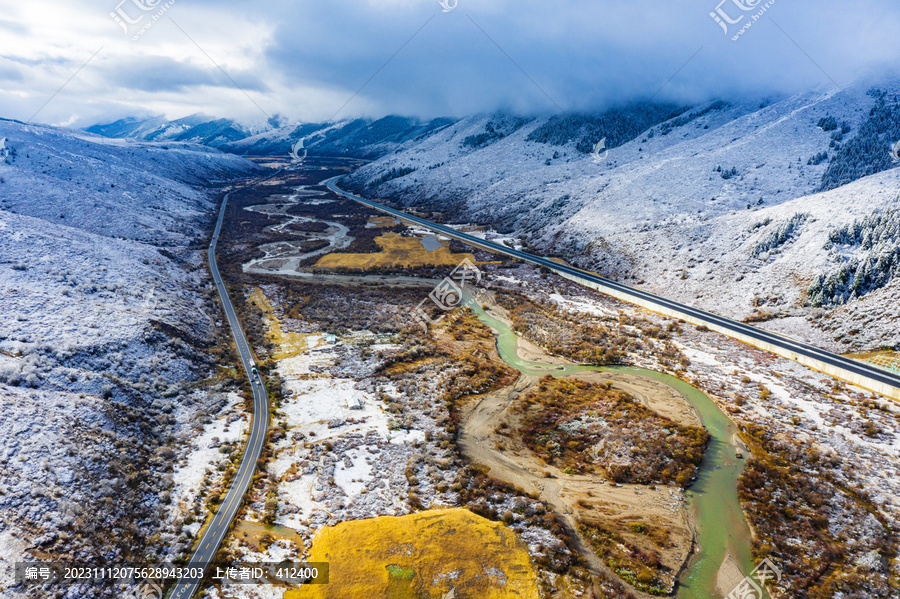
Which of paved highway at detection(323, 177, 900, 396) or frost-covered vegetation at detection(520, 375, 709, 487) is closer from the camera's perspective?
frost-covered vegetation at detection(520, 375, 709, 487)

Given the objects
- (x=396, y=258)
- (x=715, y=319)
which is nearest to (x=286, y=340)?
(x=396, y=258)

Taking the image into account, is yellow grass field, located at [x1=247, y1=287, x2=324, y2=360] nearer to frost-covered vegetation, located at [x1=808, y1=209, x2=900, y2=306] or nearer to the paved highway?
the paved highway

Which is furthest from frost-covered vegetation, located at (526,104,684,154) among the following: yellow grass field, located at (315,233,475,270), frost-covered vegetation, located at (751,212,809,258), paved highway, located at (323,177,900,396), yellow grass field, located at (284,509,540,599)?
yellow grass field, located at (284,509,540,599)

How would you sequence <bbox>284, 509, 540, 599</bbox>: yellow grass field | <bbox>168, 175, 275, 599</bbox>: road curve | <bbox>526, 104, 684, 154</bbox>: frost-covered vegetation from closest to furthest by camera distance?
<bbox>284, 509, 540, 599</bbox>: yellow grass field → <bbox>168, 175, 275, 599</bbox>: road curve → <bbox>526, 104, 684, 154</bbox>: frost-covered vegetation

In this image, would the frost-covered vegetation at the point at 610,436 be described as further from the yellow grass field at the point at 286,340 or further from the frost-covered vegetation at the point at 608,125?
the frost-covered vegetation at the point at 608,125

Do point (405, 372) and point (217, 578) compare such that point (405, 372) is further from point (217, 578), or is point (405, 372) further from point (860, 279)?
point (860, 279)

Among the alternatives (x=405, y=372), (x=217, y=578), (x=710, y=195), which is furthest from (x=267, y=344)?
(x=710, y=195)

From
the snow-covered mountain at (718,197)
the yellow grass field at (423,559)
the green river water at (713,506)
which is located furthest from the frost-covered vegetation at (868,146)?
the yellow grass field at (423,559)
